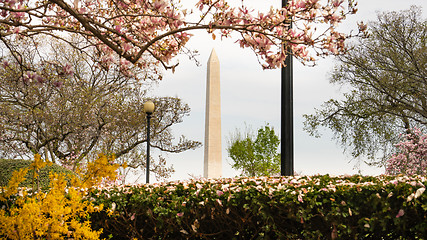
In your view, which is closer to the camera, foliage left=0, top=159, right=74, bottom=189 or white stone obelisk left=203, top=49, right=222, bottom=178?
foliage left=0, top=159, right=74, bottom=189

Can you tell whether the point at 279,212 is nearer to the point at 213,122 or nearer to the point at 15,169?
the point at 15,169

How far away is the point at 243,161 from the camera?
16.0 meters

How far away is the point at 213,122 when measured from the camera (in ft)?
41.5

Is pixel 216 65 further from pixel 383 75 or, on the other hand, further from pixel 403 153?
pixel 403 153

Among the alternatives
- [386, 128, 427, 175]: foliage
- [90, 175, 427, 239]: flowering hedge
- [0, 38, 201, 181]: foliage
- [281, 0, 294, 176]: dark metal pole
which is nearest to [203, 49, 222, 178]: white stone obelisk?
[0, 38, 201, 181]: foliage

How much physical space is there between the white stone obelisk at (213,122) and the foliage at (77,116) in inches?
34.2

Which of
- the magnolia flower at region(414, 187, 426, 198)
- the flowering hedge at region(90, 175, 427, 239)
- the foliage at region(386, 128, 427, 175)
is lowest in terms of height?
the flowering hedge at region(90, 175, 427, 239)

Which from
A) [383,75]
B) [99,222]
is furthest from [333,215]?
[383,75]

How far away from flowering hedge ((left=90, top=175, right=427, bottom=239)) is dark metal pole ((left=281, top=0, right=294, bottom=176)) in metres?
0.75

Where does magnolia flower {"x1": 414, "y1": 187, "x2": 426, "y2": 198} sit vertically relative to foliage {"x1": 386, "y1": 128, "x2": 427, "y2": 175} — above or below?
below

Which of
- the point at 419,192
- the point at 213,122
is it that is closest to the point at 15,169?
the point at 213,122

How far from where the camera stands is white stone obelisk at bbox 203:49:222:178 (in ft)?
40.5

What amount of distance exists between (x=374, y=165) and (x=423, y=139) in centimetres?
213

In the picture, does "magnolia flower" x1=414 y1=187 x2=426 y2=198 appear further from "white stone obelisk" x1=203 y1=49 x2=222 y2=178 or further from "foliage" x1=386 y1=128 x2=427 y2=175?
"white stone obelisk" x1=203 y1=49 x2=222 y2=178
